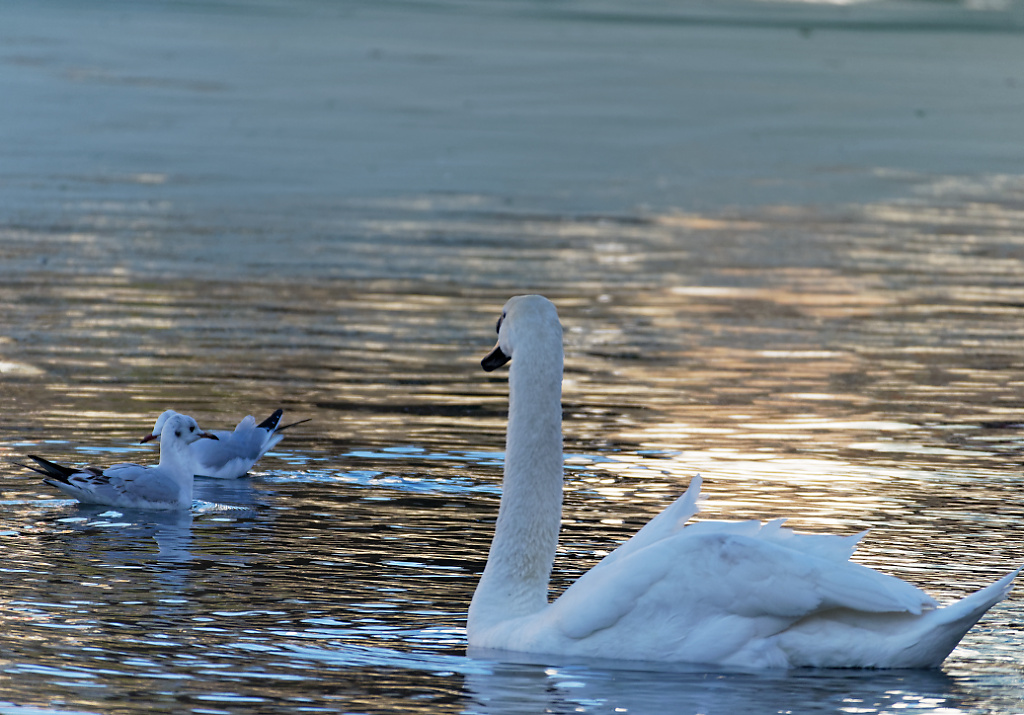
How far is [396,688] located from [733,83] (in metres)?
19.6

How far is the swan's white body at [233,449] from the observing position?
9852mm

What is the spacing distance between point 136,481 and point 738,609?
12.2ft

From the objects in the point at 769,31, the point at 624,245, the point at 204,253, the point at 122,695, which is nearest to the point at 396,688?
the point at 122,695

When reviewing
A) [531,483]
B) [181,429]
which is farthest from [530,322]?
[181,429]

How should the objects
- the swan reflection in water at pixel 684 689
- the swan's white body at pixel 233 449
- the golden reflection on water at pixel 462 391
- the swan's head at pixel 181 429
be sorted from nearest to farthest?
1. the swan reflection in water at pixel 684 689
2. the golden reflection on water at pixel 462 391
3. the swan's head at pixel 181 429
4. the swan's white body at pixel 233 449

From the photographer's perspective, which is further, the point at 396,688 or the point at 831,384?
the point at 831,384

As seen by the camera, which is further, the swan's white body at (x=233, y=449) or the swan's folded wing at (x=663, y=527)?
the swan's white body at (x=233, y=449)

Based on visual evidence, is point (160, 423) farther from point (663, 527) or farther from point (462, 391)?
point (663, 527)

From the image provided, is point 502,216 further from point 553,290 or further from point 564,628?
point 564,628

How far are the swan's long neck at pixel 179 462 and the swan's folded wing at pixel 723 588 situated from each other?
3.41 meters

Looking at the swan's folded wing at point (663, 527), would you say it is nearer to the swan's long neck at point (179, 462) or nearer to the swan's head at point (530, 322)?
the swan's head at point (530, 322)

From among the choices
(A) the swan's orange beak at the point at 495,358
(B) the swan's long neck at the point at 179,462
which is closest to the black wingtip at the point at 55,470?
(B) the swan's long neck at the point at 179,462

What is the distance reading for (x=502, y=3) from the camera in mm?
30719

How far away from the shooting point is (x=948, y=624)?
623 cm
